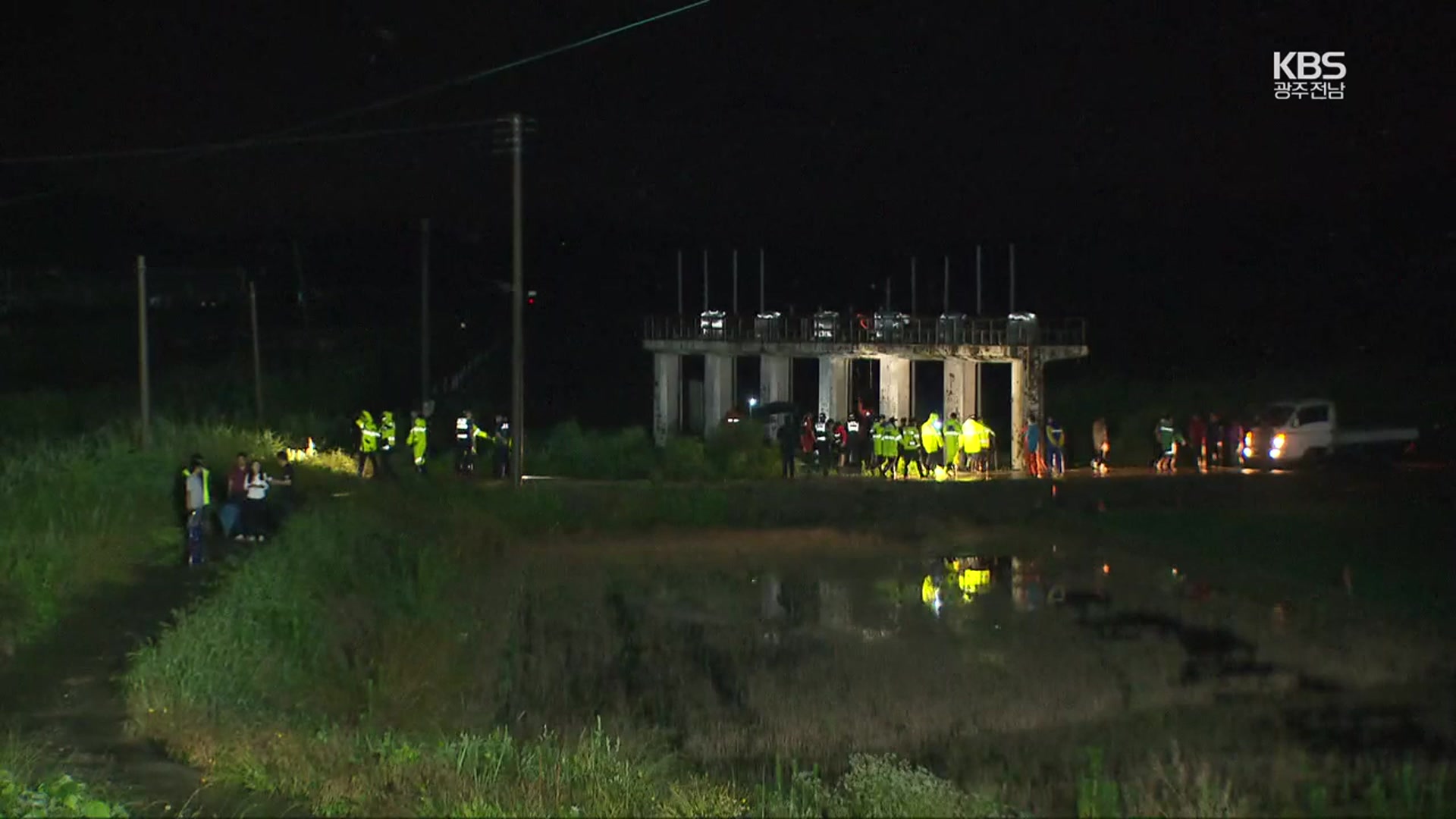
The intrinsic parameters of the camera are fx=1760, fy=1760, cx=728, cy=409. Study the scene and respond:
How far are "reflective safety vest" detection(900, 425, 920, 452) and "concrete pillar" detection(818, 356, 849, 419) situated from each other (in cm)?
2172

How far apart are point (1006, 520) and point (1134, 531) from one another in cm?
270

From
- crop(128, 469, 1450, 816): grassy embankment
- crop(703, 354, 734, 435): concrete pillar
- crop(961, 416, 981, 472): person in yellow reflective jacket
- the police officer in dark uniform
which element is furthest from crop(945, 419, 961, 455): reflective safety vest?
crop(703, 354, 734, 435): concrete pillar

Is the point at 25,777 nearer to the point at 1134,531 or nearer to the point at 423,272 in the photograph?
the point at 1134,531

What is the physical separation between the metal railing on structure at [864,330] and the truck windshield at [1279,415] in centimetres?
783

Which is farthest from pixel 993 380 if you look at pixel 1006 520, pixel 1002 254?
pixel 1006 520

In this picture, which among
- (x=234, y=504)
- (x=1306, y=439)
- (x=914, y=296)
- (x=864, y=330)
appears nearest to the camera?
(x=234, y=504)

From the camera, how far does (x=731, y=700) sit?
59.0ft

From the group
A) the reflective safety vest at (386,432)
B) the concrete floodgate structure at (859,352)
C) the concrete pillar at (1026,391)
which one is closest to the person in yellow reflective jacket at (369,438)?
the reflective safety vest at (386,432)

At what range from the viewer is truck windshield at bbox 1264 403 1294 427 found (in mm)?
41969

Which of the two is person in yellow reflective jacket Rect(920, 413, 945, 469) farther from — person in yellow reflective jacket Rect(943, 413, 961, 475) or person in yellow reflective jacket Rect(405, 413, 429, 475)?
person in yellow reflective jacket Rect(405, 413, 429, 475)

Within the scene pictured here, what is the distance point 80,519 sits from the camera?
24.6 meters

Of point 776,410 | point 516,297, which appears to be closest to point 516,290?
point 516,297

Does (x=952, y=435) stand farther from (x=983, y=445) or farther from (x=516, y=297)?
(x=516, y=297)

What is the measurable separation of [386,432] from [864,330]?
81.0 ft
